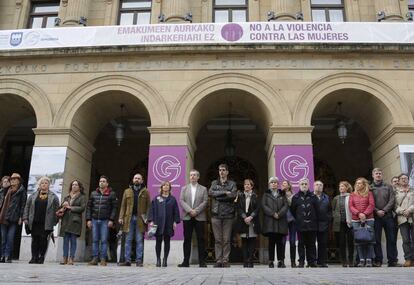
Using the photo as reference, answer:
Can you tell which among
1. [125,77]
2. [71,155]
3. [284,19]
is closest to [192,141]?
[125,77]

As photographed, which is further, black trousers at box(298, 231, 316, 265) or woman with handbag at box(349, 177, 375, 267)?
black trousers at box(298, 231, 316, 265)

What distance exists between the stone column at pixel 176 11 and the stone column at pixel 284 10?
3.11m

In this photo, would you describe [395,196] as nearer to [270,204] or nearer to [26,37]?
[270,204]

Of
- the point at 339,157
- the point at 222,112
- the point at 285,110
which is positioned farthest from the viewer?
the point at 339,157

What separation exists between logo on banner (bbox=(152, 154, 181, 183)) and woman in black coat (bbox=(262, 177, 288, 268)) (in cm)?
404

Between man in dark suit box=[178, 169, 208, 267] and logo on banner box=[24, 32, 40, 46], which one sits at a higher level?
logo on banner box=[24, 32, 40, 46]

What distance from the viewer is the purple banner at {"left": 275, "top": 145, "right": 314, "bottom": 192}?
41.9ft

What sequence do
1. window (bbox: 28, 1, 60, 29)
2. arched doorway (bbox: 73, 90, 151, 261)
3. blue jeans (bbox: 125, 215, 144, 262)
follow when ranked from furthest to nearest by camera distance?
window (bbox: 28, 1, 60, 29), arched doorway (bbox: 73, 90, 151, 261), blue jeans (bbox: 125, 215, 144, 262)

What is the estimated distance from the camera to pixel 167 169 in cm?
1297

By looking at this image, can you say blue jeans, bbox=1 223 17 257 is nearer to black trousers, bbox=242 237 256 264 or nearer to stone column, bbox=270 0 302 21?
black trousers, bbox=242 237 256 264

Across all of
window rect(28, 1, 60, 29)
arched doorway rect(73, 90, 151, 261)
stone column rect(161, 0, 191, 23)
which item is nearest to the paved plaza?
arched doorway rect(73, 90, 151, 261)

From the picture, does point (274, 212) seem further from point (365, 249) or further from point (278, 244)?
point (365, 249)

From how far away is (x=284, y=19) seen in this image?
14703 mm

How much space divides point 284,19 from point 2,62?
9778 millimetres
